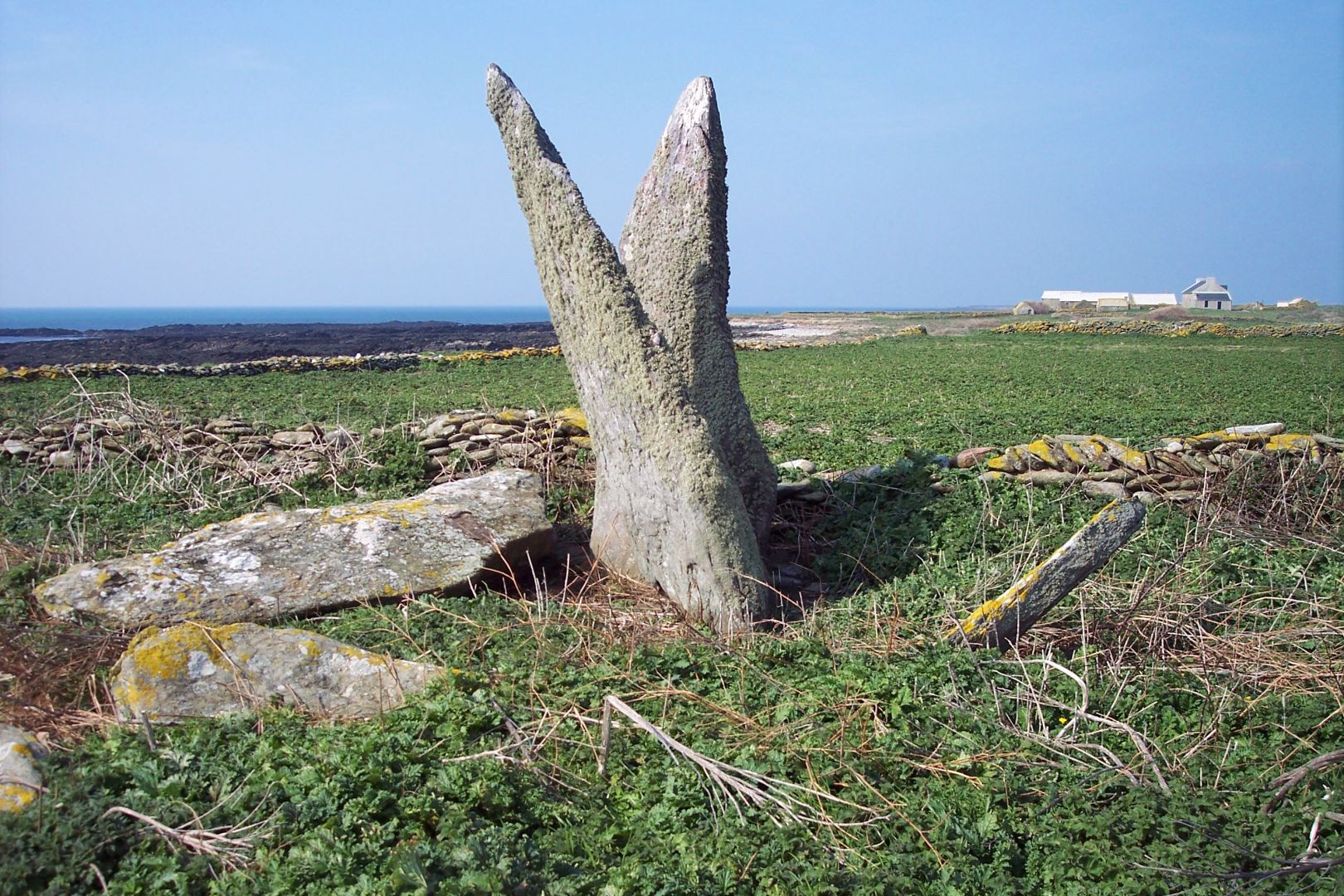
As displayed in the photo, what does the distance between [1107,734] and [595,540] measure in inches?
151

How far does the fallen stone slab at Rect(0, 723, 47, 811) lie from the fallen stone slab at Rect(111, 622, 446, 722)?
538 millimetres

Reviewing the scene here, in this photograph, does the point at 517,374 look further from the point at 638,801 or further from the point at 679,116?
the point at 638,801

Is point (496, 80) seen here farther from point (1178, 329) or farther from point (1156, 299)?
point (1156, 299)

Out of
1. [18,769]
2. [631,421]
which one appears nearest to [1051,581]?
[631,421]

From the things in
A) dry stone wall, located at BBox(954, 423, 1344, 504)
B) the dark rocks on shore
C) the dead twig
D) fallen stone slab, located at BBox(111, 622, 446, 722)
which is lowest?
the dead twig

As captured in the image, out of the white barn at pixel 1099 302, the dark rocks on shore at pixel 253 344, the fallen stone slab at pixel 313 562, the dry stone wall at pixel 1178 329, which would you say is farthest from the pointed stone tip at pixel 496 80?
the white barn at pixel 1099 302

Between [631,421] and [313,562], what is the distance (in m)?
2.38

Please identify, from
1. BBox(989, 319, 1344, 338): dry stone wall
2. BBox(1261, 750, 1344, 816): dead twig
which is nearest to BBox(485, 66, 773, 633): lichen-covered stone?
BBox(1261, 750, 1344, 816): dead twig

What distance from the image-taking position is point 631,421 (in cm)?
657

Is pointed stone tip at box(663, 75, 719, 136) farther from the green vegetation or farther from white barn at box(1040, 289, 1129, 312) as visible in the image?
white barn at box(1040, 289, 1129, 312)

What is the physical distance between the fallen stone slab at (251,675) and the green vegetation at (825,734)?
28cm

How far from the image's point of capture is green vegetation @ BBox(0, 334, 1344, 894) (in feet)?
11.1

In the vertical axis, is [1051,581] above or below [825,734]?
above

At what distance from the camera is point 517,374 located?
23047 mm
